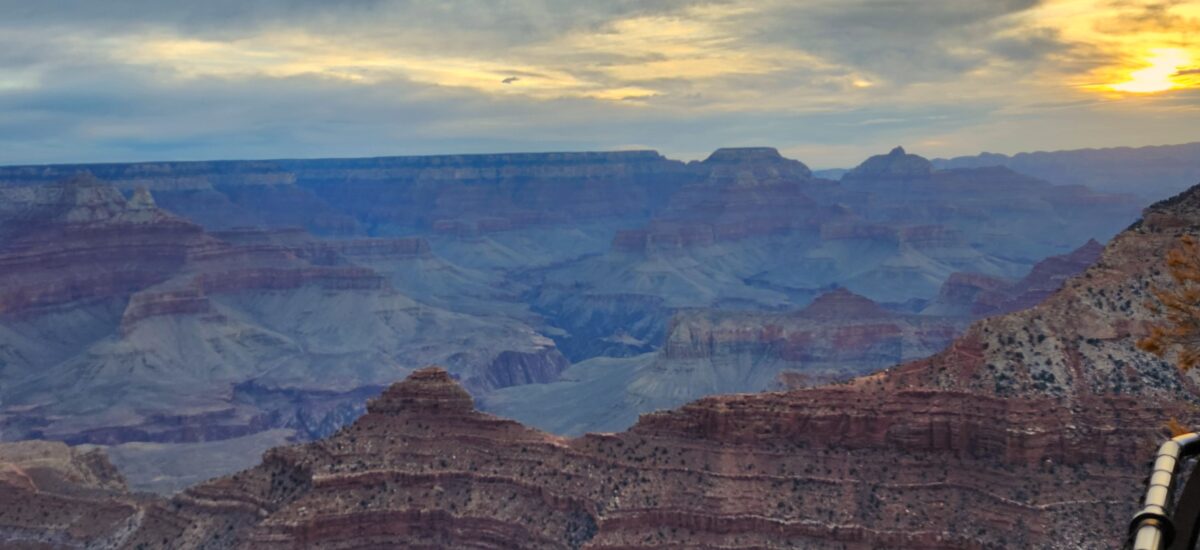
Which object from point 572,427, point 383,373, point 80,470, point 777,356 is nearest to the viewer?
point 80,470

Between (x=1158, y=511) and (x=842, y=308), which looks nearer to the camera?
(x=1158, y=511)

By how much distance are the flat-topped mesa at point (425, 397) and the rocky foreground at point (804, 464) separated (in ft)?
0.34

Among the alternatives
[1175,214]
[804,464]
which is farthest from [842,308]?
[804,464]

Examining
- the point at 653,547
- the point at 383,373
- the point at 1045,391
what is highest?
the point at 1045,391

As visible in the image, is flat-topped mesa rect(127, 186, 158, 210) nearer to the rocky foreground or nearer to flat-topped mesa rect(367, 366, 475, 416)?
the rocky foreground

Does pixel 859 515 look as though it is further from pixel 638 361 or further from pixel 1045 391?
pixel 638 361

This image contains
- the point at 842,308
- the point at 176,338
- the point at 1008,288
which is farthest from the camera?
the point at 176,338

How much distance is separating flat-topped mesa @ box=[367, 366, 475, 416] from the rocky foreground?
0.34ft

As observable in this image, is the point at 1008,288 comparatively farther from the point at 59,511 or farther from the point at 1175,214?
the point at 59,511

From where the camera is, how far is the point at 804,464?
5188 cm

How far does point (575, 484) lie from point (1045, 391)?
2202 cm

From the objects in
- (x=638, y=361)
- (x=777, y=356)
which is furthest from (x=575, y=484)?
(x=638, y=361)

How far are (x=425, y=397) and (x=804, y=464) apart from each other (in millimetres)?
20110

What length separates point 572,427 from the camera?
129000mm
